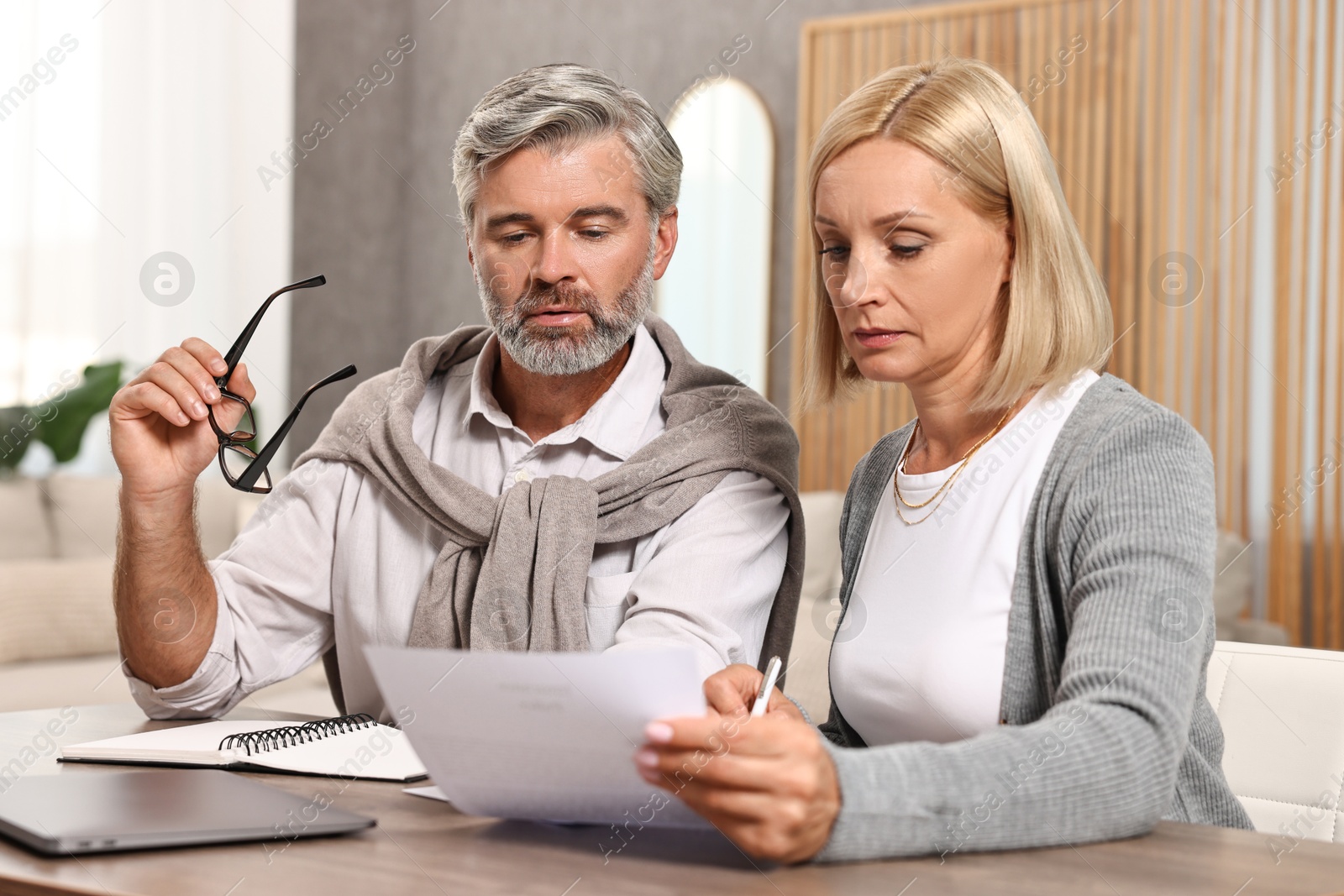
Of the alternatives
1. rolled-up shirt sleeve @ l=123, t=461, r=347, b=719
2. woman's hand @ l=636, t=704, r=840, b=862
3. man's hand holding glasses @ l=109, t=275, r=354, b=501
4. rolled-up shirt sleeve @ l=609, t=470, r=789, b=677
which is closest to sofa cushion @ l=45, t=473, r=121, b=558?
→ rolled-up shirt sleeve @ l=123, t=461, r=347, b=719

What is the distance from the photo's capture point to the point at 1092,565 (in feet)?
A: 3.23

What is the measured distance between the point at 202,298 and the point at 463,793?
4.06 meters

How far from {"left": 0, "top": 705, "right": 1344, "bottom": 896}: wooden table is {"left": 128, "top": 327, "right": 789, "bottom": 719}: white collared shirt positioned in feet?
1.41

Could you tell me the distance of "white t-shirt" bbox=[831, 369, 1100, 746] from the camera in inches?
42.9

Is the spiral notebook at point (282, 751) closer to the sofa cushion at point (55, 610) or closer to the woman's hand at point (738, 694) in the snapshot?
the woman's hand at point (738, 694)

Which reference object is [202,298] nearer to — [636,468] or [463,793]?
[636,468]

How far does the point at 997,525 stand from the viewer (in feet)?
3.71

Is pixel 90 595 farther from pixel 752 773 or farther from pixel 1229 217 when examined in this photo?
pixel 1229 217

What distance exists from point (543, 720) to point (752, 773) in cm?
13

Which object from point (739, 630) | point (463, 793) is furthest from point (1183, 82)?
point (463, 793)

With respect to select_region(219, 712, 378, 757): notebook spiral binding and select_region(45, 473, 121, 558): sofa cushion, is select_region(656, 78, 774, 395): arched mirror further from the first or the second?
select_region(219, 712, 378, 757): notebook spiral binding

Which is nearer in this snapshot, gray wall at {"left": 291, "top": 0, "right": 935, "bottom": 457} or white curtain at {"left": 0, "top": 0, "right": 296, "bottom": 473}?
white curtain at {"left": 0, "top": 0, "right": 296, "bottom": 473}

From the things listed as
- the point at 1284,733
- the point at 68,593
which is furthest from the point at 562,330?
the point at 68,593

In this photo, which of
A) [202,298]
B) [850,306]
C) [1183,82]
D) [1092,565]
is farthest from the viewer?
[202,298]
